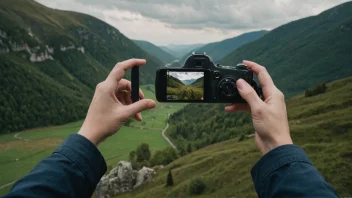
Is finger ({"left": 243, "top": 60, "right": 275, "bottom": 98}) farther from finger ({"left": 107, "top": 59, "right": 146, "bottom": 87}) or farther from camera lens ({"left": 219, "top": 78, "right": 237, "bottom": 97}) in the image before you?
finger ({"left": 107, "top": 59, "right": 146, "bottom": 87})

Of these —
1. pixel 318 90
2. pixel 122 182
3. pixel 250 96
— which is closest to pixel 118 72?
pixel 250 96

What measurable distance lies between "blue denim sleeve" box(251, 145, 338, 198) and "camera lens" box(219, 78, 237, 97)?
228 cm

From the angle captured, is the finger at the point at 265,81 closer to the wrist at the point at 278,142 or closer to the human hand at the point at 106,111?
the wrist at the point at 278,142

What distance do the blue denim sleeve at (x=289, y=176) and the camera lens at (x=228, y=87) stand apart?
228 centimetres

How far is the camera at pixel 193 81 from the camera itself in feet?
18.7

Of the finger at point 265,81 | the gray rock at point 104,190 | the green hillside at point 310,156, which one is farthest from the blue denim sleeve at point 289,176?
the gray rock at point 104,190

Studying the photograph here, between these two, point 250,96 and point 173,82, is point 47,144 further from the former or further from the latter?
point 250,96

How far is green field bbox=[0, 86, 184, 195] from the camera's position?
105581 millimetres

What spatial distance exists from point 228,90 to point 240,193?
3276cm

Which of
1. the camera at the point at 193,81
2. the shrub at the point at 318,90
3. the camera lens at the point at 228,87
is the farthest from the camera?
the shrub at the point at 318,90

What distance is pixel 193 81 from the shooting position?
5805 millimetres

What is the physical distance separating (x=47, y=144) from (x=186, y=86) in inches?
5509

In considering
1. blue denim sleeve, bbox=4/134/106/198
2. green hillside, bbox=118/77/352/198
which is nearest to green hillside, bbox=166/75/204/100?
blue denim sleeve, bbox=4/134/106/198

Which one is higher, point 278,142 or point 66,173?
point 278,142
